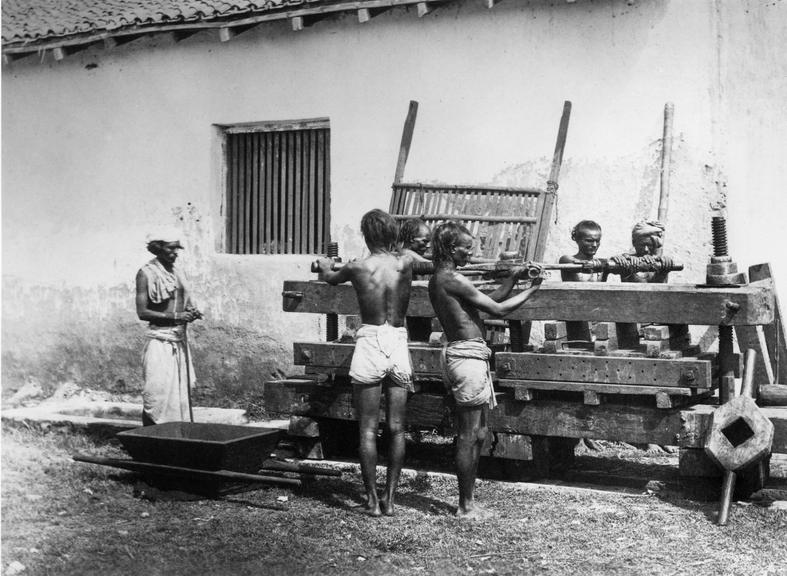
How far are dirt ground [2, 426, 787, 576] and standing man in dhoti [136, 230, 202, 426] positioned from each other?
0.83 meters

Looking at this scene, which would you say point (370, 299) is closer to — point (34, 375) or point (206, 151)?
point (206, 151)

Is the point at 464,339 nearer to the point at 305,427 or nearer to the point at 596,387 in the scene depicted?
the point at 596,387

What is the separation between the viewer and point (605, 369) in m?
6.78

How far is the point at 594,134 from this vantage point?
907 cm

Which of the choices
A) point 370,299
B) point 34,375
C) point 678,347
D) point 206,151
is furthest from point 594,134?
point 34,375

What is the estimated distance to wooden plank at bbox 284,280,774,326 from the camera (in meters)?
6.47

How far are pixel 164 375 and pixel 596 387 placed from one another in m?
3.36

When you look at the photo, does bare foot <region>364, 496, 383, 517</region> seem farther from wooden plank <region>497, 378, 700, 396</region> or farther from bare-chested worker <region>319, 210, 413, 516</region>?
wooden plank <region>497, 378, 700, 396</region>

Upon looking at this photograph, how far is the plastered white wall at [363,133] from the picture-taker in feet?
28.3

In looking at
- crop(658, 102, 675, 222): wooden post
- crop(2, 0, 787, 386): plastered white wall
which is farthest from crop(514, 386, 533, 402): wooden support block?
crop(2, 0, 787, 386): plastered white wall

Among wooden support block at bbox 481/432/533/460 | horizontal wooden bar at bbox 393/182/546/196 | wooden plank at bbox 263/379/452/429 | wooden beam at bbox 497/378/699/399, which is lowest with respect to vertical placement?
wooden support block at bbox 481/432/533/460

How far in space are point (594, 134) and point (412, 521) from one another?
4.28 meters

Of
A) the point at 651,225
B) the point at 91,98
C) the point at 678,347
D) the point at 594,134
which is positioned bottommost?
the point at 678,347

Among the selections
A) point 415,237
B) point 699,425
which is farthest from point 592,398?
point 415,237
